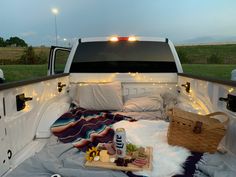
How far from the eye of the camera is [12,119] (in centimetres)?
221

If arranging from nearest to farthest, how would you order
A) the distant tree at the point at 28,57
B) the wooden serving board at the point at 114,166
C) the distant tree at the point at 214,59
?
1. the wooden serving board at the point at 114,166
2. the distant tree at the point at 28,57
3. the distant tree at the point at 214,59

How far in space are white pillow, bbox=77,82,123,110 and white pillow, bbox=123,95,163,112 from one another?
0.46 feet

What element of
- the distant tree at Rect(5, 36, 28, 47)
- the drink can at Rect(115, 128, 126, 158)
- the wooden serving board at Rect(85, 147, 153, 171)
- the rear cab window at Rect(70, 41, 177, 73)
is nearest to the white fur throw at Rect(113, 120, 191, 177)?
the wooden serving board at Rect(85, 147, 153, 171)

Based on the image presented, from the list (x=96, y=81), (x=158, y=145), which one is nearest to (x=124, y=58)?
(x=96, y=81)

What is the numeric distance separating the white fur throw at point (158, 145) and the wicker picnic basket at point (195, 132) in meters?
0.08

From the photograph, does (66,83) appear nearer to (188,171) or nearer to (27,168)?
(27,168)

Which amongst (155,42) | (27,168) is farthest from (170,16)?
(27,168)

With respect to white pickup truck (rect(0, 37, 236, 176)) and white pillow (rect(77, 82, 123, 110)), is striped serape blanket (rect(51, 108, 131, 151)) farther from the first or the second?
white pillow (rect(77, 82, 123, 110))

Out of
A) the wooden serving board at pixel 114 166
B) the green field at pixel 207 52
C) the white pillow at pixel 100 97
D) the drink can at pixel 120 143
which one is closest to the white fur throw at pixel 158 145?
the wooden serving board at pixel 114 166

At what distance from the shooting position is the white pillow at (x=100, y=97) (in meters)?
4.09

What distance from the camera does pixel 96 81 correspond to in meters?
4.47

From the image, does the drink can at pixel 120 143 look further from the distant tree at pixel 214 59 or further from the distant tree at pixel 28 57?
the distant tree at pixel 214 59

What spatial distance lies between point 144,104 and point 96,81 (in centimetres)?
93

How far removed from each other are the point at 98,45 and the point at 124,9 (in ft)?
20.7
